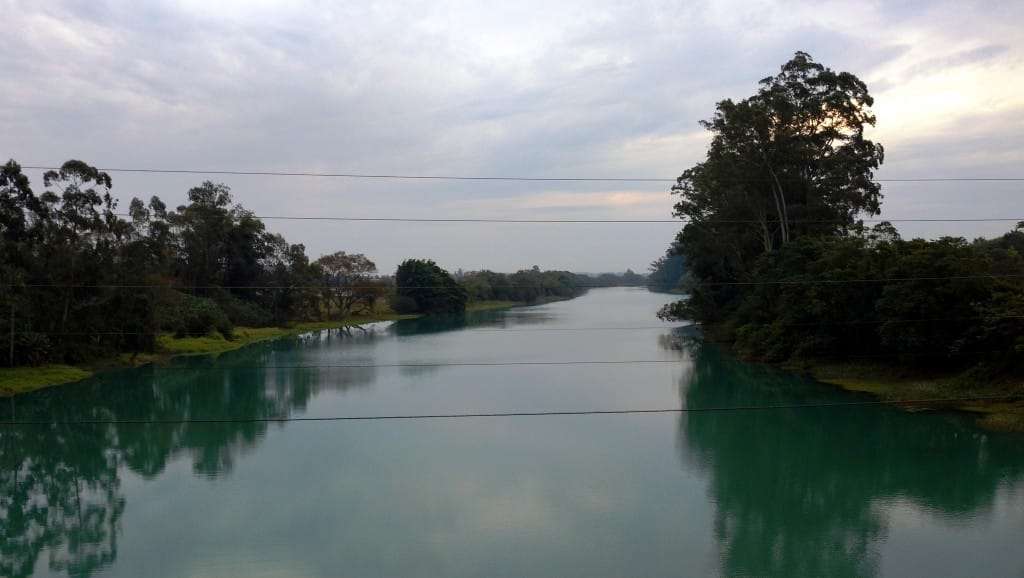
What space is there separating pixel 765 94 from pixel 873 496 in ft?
61.8

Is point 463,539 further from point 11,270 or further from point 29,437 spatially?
point 11,270

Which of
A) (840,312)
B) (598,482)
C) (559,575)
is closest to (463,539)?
(559,575)

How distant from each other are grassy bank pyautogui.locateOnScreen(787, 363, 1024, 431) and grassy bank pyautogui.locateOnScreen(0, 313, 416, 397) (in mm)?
22870

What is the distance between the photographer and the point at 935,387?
60.1 ft

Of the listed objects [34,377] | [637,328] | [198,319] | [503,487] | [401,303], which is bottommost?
[503,487]

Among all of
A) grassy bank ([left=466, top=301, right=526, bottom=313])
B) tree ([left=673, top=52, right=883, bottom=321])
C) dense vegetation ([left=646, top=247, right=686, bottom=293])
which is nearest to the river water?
tree ([left=673, top=52, right=883, bottom=321])

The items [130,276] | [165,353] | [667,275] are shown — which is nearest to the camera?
[130,276]

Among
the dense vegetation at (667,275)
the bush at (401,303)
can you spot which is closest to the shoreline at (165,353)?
the bush at (401,303)

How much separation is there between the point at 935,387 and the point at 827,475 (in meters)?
7.06

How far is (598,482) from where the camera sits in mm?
12703

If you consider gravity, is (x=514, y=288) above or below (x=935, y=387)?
above

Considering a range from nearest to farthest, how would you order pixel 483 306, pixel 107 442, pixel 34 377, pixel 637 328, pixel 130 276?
pixel 107 442 < pixel 34 377 < pixel 130 276 < pixel 637 328 < pixel 483 306

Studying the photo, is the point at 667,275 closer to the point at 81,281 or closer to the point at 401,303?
the point at 401,303

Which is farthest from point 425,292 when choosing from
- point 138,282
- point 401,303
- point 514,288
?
point 138,282
